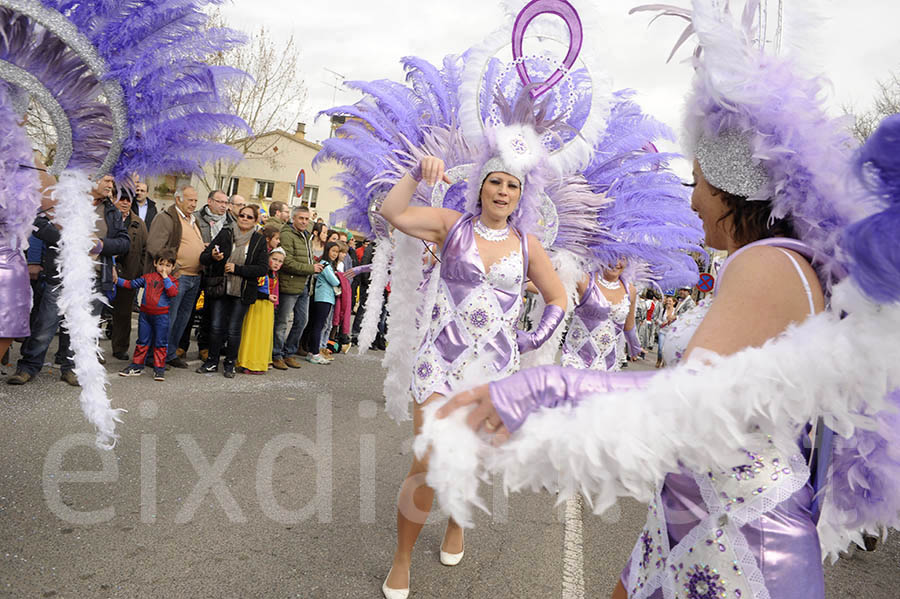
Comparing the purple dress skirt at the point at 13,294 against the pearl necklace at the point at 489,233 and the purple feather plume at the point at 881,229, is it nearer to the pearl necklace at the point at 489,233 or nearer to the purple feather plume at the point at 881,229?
the pearl necklace at the point at 489,233

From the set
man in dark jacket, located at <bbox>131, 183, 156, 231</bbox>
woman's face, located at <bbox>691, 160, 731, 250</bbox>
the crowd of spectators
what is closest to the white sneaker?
the crowd of spectators

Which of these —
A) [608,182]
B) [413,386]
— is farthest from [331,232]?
[413,386]

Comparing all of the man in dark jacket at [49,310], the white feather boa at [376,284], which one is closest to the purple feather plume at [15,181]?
the man in dark jacket at [49,310]

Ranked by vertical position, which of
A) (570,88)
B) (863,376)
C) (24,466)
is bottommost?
(24,466)

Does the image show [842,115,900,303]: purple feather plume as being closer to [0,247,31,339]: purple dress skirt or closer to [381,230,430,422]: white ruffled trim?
[381,230,430,422]: white ruffled trim

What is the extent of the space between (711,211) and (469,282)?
1.75 metres

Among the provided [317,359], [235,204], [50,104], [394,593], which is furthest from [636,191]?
[317,359]

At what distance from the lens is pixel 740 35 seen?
1.47m

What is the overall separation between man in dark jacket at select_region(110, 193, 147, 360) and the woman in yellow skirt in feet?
3.88

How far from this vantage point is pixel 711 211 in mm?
1550

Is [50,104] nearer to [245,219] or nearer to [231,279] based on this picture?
[231,279]

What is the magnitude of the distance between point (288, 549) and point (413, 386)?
0.96m

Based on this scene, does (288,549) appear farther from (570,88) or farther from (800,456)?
(570,88)

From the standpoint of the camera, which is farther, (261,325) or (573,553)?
(261,325)
